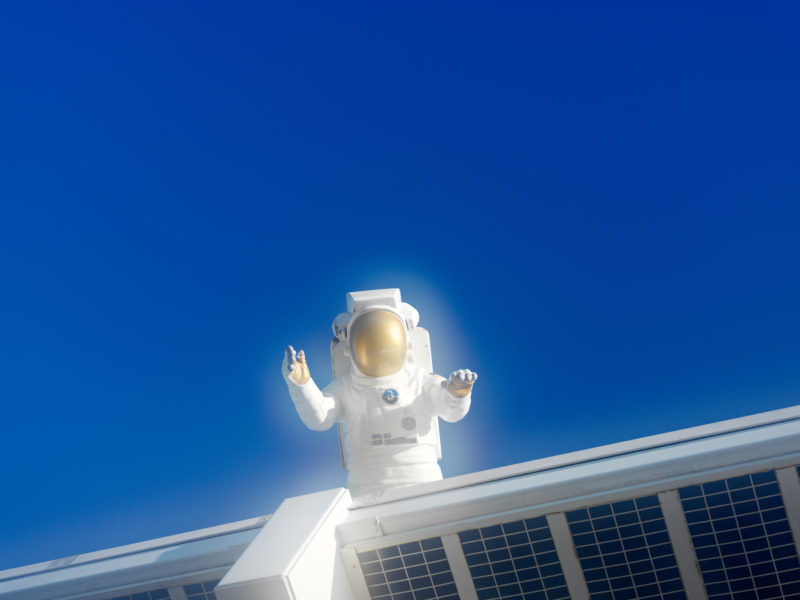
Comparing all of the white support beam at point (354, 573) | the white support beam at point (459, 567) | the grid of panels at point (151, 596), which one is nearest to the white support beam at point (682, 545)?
the white support beam at point (459, 567)

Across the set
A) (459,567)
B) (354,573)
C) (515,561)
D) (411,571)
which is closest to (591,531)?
(515,561)

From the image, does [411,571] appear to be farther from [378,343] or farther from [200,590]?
[378,343]

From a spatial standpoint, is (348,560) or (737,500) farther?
(348,560)

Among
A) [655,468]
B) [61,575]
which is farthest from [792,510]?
[61,575]

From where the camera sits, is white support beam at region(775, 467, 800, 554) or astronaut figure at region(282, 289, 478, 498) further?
astronaut figure at region(282, 289, 478, 498)

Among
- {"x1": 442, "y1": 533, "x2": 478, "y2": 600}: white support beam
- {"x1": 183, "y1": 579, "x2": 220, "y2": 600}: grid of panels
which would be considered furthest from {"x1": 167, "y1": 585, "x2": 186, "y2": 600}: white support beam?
{"x1": 442, "y1": 533, "x2": 478, "y2": 600}: white support beam

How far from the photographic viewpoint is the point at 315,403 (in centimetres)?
355

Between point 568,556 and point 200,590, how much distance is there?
0.96 m

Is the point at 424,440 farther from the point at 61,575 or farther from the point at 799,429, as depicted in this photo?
the point at 799,429

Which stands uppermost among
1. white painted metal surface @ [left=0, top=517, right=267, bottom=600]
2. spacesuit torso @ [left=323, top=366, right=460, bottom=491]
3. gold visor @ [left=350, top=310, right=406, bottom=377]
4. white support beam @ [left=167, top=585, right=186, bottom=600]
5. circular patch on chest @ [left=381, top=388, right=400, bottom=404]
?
gold visor @ [left=350, top=310, right=406, bottom=377]

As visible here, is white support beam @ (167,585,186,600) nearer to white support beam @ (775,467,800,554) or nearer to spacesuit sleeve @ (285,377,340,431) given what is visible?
white support beam @ (775,467,800,554)

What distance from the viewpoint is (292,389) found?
353 cm

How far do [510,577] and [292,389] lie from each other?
2.10 metres

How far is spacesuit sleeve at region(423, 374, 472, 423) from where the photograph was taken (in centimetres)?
350
